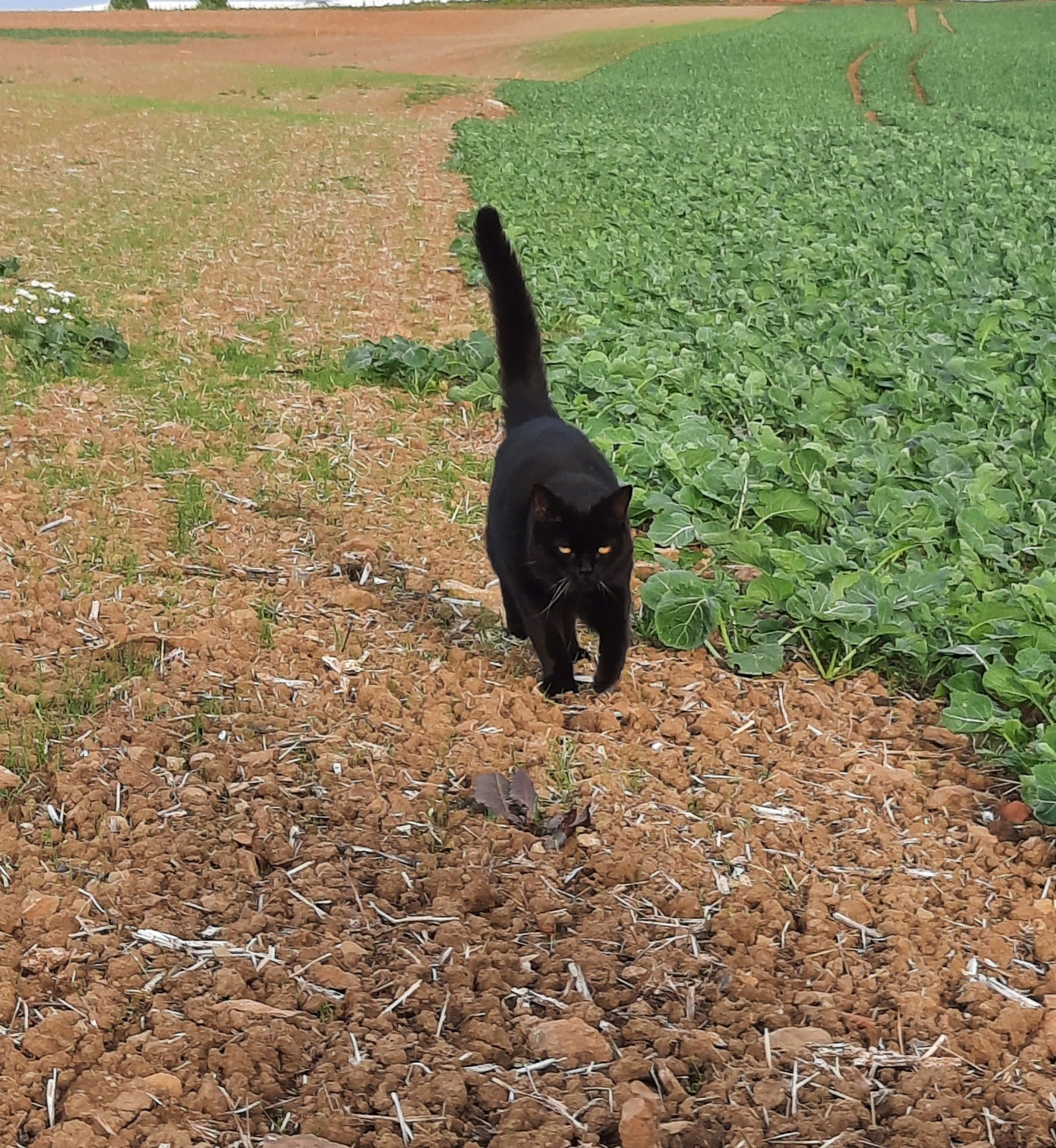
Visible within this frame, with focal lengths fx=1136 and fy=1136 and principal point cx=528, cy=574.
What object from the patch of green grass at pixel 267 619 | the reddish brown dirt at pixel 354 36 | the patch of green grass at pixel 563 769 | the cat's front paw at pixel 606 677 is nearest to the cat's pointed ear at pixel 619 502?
the cat's front paw at pixel 606 677

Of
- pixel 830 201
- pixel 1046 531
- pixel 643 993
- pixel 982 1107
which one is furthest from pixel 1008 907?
pixel 830 201

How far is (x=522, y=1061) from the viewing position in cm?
271

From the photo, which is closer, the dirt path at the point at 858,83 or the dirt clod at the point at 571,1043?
the dirt clod at the point at 571,1043

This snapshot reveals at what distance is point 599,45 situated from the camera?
154 feet

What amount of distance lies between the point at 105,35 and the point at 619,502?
194ft

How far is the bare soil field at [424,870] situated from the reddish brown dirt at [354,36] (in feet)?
119

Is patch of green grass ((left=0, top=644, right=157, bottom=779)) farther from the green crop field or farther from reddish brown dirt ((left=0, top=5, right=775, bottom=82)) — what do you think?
reddish brown dirt ((left=0, top=5, right=775, bottom=82))

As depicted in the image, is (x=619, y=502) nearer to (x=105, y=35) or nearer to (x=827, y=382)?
(x=827, y=382)

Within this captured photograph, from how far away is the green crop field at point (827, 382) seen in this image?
454cm

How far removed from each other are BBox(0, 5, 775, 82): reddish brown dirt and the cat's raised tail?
3635cm

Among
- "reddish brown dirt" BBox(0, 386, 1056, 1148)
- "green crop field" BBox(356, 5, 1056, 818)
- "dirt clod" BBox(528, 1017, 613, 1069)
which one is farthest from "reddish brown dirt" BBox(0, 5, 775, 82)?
"dirt clod" BBox(528, 1017, 613, 1069)

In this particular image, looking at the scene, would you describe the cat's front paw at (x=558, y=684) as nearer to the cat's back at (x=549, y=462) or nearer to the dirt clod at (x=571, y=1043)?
the cat's back at (x=549, y=462)

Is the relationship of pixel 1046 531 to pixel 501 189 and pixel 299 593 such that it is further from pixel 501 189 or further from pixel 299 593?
pixel 501 189

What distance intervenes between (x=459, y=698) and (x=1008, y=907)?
200cm
